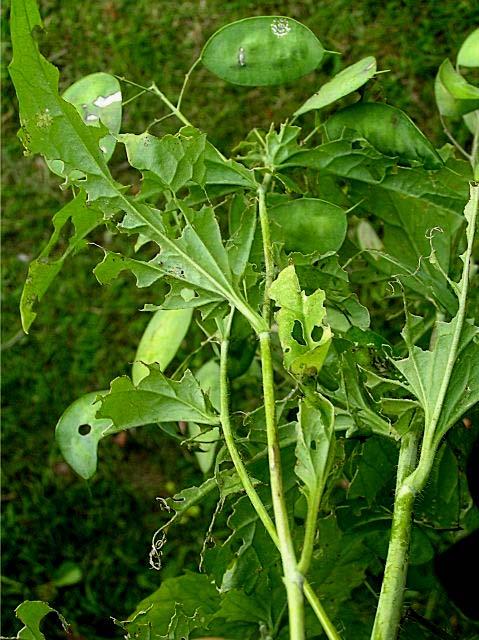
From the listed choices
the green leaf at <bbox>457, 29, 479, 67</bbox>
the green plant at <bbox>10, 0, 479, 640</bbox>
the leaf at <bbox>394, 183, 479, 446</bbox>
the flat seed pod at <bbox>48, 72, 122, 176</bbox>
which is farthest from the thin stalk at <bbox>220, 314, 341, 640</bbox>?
the green leaf at <bbox>457, 29, 479, 67</bbox>

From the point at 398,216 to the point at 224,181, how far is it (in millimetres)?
159

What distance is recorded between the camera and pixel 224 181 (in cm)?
62

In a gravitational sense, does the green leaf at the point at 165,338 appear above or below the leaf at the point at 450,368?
below

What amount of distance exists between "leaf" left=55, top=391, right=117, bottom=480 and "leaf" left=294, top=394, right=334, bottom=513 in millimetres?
278

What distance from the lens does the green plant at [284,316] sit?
46 centimetres

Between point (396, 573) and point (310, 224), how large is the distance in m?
0.28

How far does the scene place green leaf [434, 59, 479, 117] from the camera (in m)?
0.67

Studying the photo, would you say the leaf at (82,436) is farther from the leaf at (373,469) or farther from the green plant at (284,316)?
the leaf at (373,469)

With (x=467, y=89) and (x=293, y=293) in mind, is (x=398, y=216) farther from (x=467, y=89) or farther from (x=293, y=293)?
(x=293, y=293)

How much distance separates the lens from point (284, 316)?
1.48ft

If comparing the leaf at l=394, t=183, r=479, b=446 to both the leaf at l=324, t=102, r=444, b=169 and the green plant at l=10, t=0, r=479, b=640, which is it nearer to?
the green plant at l=10, t=0, r=479, b=640

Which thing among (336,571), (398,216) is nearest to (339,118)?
(398,216)

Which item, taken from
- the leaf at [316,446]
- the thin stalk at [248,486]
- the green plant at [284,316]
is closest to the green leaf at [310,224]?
the green plant at [284,316]

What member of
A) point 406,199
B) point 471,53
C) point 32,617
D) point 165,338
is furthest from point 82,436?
point 471,53
